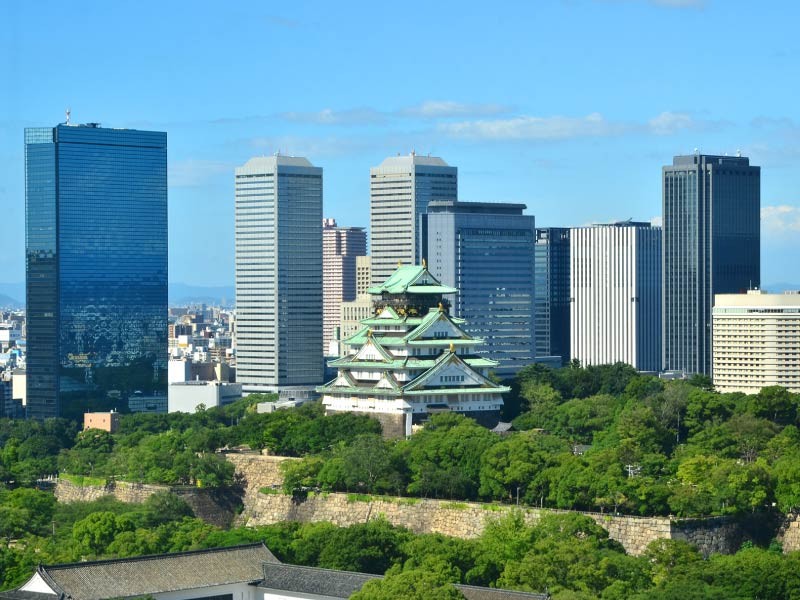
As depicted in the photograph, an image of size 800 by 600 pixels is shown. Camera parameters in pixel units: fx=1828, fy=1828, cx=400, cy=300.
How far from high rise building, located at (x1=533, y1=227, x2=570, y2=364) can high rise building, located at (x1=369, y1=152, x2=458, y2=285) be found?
24.6m

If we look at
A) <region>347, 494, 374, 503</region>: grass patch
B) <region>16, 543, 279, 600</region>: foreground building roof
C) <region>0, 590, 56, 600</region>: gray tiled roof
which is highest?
<region>347, 494, 374, 503</region>: grass patch

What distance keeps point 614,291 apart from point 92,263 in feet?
190

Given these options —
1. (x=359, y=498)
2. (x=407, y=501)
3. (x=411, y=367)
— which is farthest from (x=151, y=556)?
(x=411, y=367)

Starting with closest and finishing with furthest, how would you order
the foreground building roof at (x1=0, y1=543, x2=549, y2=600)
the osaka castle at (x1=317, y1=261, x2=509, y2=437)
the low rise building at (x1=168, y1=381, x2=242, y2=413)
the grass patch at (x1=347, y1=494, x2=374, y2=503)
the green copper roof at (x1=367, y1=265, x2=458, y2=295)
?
the foreground building roof at (x1=0, y1=543, x2=549, y2=600) → the grass patch at (x1=347, y1=494, x2=374, y2=503) → the osaka castle at (x1=317, y1=261, x2=509, y2=437) → the green copper roof at (x1=367, y1=265, x2=458, y2=295) → the low rise building at (x1=168, y1=381, x2=242, y2=413)

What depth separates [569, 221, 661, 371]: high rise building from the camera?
162250 mm

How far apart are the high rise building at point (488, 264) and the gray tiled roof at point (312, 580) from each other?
69083 millimetres

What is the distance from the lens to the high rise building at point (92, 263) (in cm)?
11869

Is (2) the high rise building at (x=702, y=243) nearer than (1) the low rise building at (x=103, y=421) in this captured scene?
No

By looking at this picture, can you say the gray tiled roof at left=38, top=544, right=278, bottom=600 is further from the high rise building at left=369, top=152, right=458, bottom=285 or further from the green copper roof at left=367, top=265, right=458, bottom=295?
the high rise building at left=369, top=152, right=458, bottom=285

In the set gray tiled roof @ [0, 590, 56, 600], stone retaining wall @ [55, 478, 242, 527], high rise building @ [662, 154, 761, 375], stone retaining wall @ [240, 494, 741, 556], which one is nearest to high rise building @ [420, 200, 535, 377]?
high rise building @ [662, 154, 761, 375]

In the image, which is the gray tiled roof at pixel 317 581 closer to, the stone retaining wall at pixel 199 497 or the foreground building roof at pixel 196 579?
the foreground building roof at pixel 196 579

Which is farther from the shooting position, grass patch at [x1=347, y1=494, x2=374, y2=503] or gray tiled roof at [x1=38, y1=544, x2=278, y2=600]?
grass patch at [x1=347, y1=494, x2=374, y2=503]

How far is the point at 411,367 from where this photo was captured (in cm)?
7244

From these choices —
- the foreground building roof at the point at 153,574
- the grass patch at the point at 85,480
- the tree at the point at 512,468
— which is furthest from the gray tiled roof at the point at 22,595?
the grass patch at the point at 85,480
